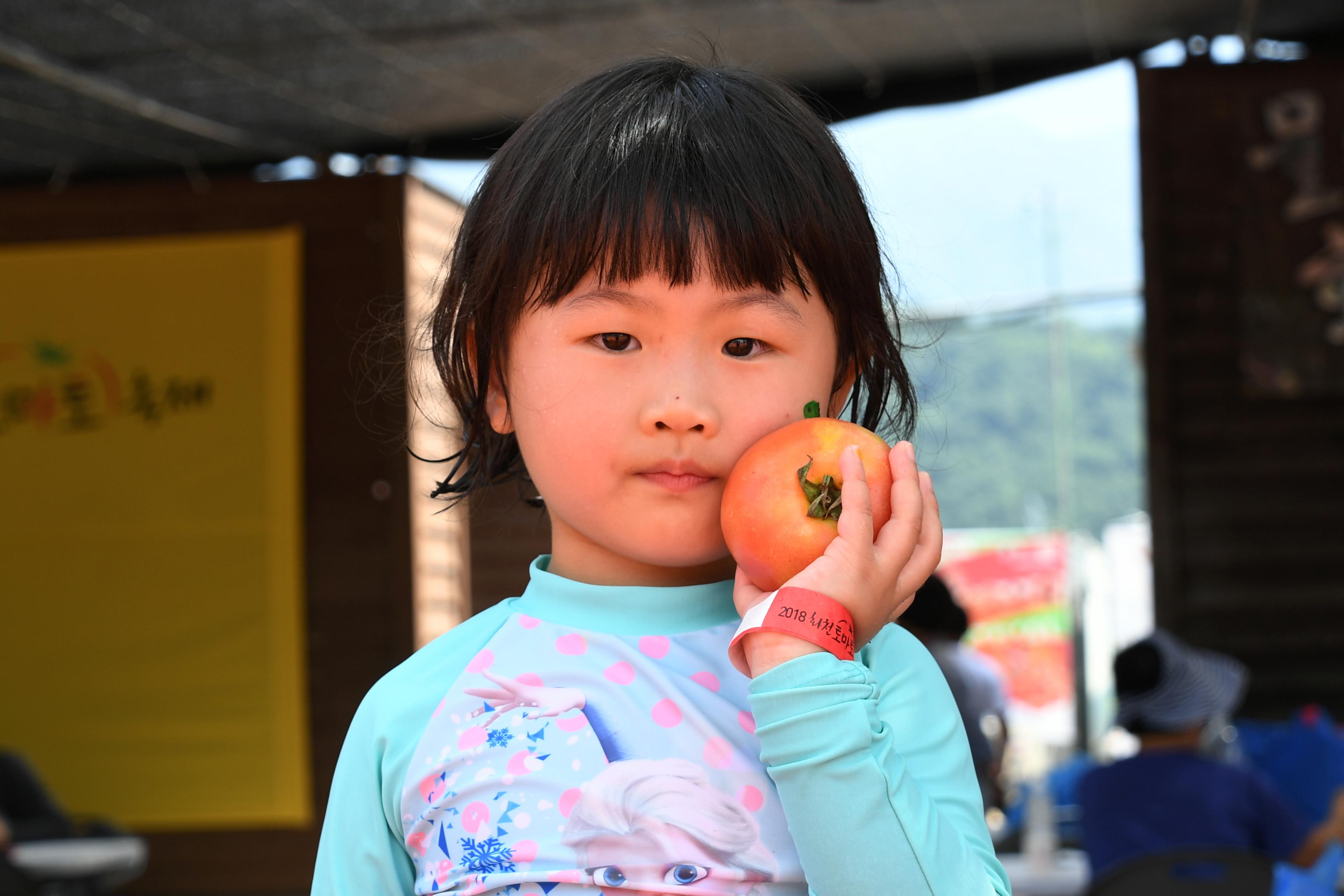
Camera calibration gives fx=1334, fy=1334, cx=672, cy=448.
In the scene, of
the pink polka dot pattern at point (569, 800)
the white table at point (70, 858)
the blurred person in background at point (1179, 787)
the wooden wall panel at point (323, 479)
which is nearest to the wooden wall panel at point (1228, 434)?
the blurred person in background at point (1179, 787)

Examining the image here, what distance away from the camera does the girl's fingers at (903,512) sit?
0.97 metres

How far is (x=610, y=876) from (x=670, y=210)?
1.62 feet

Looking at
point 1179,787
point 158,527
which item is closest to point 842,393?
point 1179,787

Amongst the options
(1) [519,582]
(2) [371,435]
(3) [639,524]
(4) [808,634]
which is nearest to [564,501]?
(3) [639,524]

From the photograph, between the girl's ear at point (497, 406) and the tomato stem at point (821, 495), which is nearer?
the tomato stem at point (821, 495)

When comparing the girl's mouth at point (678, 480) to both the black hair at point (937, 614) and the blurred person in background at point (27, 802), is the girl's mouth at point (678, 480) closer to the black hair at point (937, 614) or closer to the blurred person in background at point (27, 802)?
the black hair at point (937, 614)

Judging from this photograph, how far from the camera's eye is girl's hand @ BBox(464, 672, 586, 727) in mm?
1025

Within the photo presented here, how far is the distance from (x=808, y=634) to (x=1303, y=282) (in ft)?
14.0

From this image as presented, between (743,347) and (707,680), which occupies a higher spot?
(743,347)

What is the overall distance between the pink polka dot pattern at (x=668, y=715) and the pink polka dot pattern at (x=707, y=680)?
0.10 feet

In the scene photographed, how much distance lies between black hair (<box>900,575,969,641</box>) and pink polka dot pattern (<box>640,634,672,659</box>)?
242 cm

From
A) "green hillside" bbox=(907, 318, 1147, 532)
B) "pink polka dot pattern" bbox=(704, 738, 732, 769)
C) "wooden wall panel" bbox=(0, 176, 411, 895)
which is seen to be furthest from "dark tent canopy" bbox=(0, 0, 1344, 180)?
"pink polka dot pattern" bbox=(704, 738, 732, 769)

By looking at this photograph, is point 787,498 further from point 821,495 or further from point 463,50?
point 463,50

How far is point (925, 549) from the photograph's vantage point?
1007 mm
